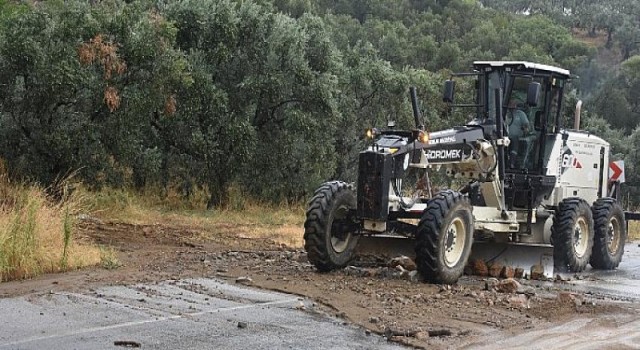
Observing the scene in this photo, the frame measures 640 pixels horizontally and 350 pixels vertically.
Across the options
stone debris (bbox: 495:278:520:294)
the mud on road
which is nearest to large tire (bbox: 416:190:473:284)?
the mud on road

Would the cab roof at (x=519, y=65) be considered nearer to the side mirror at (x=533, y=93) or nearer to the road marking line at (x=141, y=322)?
the side mirror at (x=533, y=93)

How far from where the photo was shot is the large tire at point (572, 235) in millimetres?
14570

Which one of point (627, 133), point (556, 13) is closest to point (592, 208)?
point (627, 133)

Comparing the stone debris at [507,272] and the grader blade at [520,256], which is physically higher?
the grader blade at [520,256]

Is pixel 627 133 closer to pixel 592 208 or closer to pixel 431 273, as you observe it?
pixel 592 208

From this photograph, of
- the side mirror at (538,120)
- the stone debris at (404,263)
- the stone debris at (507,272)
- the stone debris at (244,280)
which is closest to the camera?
the stone debris at (244,280)

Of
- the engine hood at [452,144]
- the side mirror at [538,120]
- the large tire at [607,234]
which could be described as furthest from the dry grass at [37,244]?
the large tire at [607,234]

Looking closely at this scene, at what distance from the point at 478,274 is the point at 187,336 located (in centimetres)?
653

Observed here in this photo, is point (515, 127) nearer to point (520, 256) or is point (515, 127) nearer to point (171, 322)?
point (520, 256)

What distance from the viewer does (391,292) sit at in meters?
10.7

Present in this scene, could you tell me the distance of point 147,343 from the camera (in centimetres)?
770

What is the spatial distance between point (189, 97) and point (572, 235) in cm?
1024

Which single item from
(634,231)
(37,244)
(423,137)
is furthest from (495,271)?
(634,231)

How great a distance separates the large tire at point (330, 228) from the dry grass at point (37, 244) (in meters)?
2.86
